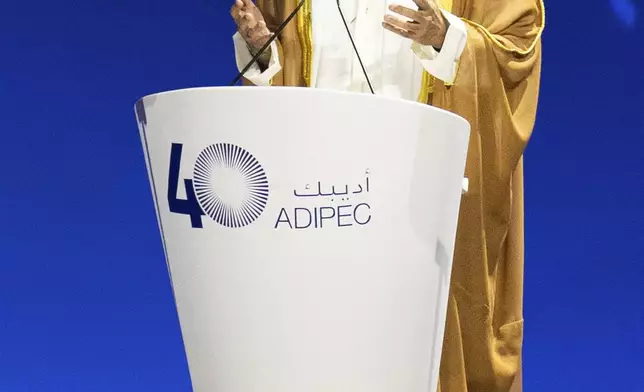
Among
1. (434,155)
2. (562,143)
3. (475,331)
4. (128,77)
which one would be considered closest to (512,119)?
(475,331)

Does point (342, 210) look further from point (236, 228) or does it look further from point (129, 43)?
point (129, 43)

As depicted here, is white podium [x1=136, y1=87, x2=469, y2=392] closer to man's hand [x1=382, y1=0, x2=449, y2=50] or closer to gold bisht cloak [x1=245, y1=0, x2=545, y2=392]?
man's hand [x1=382, y1=0, x2=449, y2=50]

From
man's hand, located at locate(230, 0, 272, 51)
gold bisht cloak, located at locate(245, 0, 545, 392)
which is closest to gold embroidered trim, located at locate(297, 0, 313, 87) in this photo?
gold bisht cloak, located at locate(245, 0, 545, 392)

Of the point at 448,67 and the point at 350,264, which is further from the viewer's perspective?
the point at 448,67

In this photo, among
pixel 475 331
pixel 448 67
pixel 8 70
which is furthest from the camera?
pixel 8 70

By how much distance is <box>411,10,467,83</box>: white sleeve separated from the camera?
1.09m

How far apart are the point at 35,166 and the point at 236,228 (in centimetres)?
121

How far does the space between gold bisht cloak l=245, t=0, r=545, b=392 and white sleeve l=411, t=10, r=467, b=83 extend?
0.07ft

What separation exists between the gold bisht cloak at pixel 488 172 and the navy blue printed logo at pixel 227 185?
1.83 feet

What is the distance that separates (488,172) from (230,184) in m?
0.64

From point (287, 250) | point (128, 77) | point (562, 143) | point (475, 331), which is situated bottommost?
point (475, 331)

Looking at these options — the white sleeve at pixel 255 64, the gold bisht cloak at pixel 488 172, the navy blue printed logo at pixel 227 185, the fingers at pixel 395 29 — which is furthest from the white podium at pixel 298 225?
the white sleeve at pixel 255 64

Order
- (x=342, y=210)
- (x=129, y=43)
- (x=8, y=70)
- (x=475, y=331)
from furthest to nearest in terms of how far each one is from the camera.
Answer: (x=129, y=43)
(x=8, y=70)
(x=475, y=331)
(x=342, y=210)

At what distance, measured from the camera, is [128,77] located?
1862 millimetres
